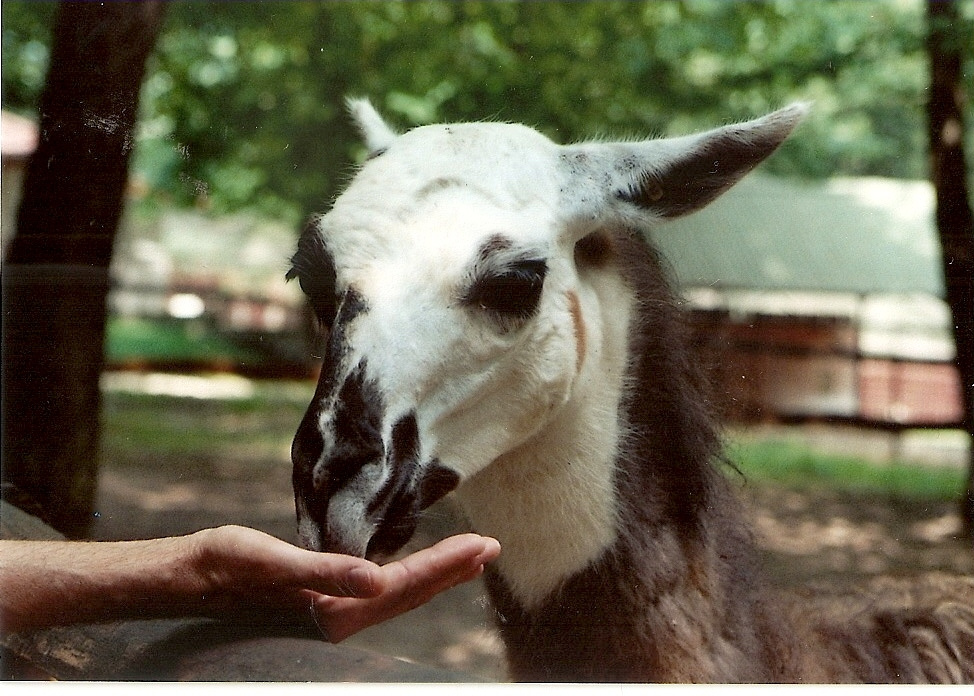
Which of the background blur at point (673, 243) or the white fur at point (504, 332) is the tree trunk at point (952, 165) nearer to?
the background blur at point (673, 243)

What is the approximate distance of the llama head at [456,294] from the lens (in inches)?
60.6

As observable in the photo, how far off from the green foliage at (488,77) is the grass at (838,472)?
35.1 inches

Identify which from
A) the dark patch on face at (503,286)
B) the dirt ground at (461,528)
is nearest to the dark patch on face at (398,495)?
the dark patch on face at (503,286)

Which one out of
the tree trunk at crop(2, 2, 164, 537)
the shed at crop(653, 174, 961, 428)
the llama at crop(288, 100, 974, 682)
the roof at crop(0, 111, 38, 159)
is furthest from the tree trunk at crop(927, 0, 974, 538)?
the roof at crop(0, 111, 38, 159)

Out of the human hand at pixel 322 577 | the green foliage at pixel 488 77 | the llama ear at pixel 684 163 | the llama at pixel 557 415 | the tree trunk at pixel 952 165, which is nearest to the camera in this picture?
the human hand at pixel 322 577

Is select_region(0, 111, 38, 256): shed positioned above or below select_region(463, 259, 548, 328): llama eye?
above

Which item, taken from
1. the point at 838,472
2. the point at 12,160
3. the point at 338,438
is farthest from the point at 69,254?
the point at 838,472

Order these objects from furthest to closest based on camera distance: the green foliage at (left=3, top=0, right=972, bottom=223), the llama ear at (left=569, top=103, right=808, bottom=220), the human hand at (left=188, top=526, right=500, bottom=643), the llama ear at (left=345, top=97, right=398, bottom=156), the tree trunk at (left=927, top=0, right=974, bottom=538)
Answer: the green foliage at (left=3, top=0, right=972, bottom=223)
the tree trunk at (left=927, top=0, right=974, bottom=538)
the llama ear at (left=345, top=97, right=398, bottom=156)
the llama ear at (left=569, top=103, right=808, bottom=220)
the human hand at (left=188, top=526, right=500, bottom=643)

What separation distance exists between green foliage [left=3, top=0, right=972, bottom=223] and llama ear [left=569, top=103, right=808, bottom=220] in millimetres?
A: 640

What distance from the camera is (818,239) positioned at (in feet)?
8.89

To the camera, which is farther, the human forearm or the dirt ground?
the dirt ground

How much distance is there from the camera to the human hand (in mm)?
1457

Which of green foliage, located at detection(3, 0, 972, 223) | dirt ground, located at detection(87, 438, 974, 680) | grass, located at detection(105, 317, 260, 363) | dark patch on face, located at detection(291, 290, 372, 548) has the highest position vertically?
green foliage, located at detection(3, 0, 972, 223)

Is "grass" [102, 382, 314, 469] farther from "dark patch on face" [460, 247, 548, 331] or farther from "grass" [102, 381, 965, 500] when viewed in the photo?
"dark patch on face" [460, 247, 548, 331]
